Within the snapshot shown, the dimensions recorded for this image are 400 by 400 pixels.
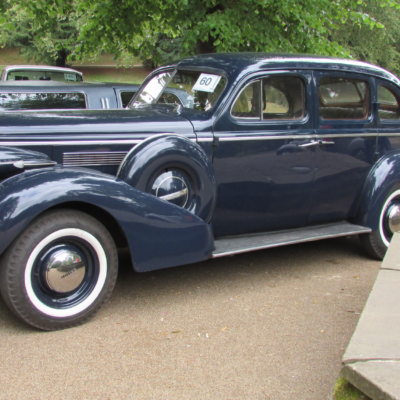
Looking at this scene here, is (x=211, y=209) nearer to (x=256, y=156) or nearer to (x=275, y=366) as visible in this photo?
(x=256, y=156)

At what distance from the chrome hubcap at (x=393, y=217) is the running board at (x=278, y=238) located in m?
0.35

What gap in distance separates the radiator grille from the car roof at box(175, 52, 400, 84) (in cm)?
122

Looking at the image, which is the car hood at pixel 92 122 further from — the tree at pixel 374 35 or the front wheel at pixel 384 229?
the tree at pixel 374 35

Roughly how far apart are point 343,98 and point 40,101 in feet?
13.4

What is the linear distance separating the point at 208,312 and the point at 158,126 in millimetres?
1501

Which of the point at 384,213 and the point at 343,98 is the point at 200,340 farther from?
the point at 343,98

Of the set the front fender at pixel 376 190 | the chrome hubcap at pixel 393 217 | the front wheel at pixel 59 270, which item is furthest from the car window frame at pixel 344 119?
the front wheel at pixel 59 270

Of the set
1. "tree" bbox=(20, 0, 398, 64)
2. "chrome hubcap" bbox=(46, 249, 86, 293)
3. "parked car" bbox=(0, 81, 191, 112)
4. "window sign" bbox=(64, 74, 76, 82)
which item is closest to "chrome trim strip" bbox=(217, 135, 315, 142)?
"chrome hubcap" bbox=(46, 249, 86, 293)

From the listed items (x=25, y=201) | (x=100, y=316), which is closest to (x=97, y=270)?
(x=100, y=316)

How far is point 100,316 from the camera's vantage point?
3.44 meters

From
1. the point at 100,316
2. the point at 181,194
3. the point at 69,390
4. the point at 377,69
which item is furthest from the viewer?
the point at 377,69

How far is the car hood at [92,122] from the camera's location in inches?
137

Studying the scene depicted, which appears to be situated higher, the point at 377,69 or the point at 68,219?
the point at 377,69

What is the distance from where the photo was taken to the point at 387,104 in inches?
193
